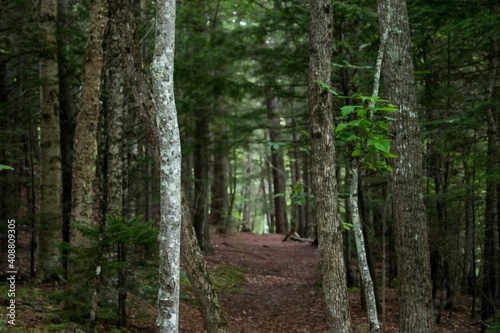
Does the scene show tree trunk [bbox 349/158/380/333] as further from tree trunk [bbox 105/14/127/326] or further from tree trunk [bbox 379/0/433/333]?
tree trunk [bbox 105/14/127/326]

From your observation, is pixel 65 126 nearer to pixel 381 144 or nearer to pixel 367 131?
pixel 367 131

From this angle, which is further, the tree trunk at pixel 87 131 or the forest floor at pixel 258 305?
the tree trunk at pixel 87 131

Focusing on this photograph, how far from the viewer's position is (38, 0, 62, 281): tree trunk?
9.58 m

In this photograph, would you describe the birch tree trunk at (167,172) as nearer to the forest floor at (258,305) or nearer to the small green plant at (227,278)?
the forest floor at (258,305)

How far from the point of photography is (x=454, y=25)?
758 centimetres

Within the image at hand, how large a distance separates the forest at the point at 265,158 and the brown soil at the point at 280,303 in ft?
0.28

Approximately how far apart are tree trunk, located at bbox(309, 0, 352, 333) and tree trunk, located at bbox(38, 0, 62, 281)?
5.80m

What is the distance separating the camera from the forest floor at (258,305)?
732cm

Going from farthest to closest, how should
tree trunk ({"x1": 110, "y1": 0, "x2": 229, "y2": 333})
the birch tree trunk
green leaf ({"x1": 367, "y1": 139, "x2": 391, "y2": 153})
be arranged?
1. tree trunk ({"x1": 110, "y1": 0, "x2": 229, "y2": 333})
2. the birch tree trunk
3. green leaf ({"x1": 367, "y1": 139, "x2": 391, "y2": 153})

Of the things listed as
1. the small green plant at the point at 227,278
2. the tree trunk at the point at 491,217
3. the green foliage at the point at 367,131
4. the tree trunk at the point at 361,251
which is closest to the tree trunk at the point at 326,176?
the green foliage at the point at 367,131

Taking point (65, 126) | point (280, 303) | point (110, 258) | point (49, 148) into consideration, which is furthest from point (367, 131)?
point (65, 126)

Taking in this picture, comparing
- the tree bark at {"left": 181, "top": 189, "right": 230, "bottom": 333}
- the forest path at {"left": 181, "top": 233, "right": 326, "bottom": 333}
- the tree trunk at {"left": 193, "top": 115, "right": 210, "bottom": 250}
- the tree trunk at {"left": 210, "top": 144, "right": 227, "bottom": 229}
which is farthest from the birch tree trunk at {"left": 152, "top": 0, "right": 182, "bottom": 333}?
the tree trunk at {"left": 210, "top": 144, "right": 227, "bottom": 229}

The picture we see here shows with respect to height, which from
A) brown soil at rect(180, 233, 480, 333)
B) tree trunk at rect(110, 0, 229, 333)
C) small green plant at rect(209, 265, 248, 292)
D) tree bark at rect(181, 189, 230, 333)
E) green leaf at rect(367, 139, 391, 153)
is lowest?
brown soil at rect(180, 233, 480, 333)

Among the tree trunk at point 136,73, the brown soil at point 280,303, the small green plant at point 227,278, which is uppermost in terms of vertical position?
the tree trunk at point 136,73
